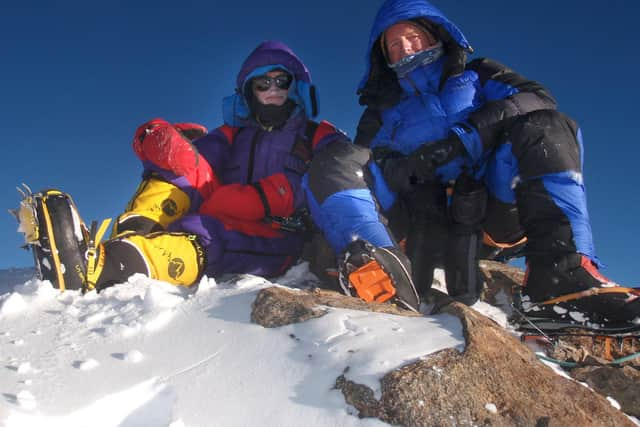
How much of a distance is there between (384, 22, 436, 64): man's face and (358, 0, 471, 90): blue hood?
87 millimetres

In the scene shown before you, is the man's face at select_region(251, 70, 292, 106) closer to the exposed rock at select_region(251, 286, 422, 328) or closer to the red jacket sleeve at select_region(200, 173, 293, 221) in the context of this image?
the red jacket sleeve at select_region(200, 173, 293, 221)

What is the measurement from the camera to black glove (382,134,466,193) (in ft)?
8.98

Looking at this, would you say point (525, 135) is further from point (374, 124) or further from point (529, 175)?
point (374, 124)

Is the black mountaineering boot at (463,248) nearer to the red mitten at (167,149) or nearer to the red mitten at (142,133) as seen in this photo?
the red mitten at (167,149)

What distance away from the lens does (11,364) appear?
1.57 metres

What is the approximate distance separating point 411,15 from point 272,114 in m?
1.48

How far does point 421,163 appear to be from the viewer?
2.85 metres

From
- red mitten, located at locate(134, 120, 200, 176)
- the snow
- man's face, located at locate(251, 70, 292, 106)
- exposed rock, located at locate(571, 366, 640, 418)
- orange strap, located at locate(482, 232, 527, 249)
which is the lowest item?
exposed rock, located at locate(571, 366, 640, 418)

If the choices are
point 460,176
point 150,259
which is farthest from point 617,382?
point 150,259

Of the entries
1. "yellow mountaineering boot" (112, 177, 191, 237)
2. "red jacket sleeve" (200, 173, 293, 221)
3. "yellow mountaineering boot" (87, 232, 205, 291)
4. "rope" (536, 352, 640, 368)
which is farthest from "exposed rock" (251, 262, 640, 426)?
"yellow mountaineering boot" (112, 177, 191, 237)

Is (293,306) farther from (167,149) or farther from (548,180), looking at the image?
(167,149)

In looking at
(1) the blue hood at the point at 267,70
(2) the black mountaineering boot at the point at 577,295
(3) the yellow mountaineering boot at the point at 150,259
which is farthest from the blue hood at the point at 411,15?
(3) the yellow mountaineering boot at the point at 150,259

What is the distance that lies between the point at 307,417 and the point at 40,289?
5.47ft

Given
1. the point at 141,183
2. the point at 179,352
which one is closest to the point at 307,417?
the point at 179,352
